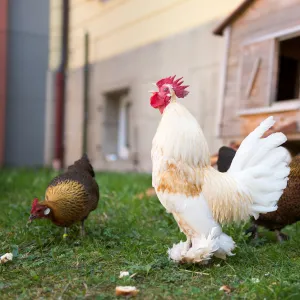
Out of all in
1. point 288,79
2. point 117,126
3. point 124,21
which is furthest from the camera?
point 117,126

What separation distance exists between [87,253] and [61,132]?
27.8 feet

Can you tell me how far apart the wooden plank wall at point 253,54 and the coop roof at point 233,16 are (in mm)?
53

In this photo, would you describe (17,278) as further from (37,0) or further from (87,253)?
(37,0)

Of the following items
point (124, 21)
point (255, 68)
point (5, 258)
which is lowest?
point (5, 258)

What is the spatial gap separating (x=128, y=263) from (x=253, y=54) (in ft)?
12.6

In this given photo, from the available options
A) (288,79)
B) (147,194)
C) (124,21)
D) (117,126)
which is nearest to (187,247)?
(147,194)

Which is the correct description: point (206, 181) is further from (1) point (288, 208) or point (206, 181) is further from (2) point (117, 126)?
(2) point (117, 126)

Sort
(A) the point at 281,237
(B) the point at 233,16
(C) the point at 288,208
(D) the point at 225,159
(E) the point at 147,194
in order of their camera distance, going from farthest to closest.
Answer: (B) the point at 233,16 < (E) the point at 147,194 < (D) the point at 225,159 < (A) the point at 281,237 < (C) the point at 288,208

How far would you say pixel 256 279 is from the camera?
2.43 meters

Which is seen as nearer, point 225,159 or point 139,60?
point 225,159

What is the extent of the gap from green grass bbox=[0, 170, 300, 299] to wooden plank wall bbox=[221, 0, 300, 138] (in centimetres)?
212

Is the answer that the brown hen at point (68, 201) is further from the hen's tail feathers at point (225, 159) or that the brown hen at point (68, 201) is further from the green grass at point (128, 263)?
the hen's tail feathers at point (225, 159)

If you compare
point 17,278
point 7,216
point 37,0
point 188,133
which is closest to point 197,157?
point 188,133

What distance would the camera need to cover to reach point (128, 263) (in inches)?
111
